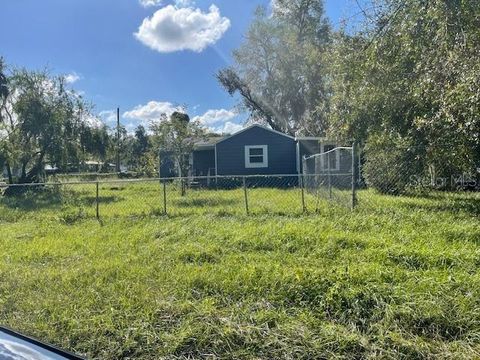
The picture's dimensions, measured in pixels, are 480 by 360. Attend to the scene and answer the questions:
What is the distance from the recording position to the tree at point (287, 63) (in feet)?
98.8

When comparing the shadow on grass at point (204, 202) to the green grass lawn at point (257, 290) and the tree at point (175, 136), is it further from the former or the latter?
the tree at point (175, 136)

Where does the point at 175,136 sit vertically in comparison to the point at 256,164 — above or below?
above

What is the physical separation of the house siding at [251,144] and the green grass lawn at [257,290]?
13.6 m

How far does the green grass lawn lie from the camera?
3.24 m

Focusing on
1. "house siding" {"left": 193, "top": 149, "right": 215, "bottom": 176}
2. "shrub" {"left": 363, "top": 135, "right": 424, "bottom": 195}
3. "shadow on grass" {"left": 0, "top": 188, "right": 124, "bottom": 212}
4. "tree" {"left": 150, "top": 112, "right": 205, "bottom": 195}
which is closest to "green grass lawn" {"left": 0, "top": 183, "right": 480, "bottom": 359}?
"shrub" {"left": 363, "top": 135, "right": 424, "bottom": 195}

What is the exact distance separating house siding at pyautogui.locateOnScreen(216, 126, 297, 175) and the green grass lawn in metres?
13.6

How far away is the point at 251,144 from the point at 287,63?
485 inches

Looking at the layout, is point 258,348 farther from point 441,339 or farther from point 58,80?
point 58,80

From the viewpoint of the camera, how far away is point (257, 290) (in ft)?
13.5

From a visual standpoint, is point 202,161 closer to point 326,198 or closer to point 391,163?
point 391,163

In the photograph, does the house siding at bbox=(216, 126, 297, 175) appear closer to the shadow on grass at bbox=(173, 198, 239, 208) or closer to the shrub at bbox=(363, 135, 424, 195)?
the shrub at bbox=(363, 135, 424, 195)

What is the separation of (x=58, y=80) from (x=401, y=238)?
19.0m

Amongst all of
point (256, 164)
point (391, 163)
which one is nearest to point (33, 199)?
point (256, 164)

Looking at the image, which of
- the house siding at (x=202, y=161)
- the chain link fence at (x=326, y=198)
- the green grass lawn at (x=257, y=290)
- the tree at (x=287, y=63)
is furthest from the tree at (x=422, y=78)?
the tree at (x=287, y=63)
